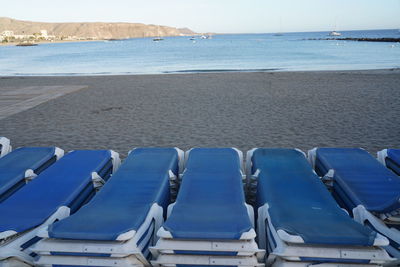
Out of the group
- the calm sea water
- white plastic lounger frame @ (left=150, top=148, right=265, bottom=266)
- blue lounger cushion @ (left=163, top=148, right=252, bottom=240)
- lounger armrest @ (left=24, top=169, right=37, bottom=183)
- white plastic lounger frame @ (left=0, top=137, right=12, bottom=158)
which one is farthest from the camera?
the calm sea water

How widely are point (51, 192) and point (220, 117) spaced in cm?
812

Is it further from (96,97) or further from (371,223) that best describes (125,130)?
(371,223)

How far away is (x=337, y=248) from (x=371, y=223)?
3.15ft

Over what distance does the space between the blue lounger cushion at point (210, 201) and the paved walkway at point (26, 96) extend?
430 inches

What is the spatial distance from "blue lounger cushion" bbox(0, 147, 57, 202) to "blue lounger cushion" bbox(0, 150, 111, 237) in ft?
1.35

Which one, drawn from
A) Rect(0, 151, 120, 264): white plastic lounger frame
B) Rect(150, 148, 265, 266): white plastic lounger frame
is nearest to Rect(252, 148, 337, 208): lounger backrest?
Rect(150, 148, 265, 266): white plastic lounger frame

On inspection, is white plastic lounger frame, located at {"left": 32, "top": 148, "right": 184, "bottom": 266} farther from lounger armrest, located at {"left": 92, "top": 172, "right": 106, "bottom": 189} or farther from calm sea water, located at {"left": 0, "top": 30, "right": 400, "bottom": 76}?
calm sea water, located at {"left": 0, "top": 30, "right": 400, "bottom": 76}

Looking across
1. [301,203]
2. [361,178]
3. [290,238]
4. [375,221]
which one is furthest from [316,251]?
[361,178]

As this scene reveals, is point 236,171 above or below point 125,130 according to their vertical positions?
above

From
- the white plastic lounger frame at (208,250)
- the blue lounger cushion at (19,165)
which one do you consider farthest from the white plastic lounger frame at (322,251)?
the blue lounger cushion at (19,165)

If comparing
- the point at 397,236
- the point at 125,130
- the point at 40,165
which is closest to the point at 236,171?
the point at 397,236

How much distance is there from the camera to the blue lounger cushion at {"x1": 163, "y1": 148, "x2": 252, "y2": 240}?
3.31 m

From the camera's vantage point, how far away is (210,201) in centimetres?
407

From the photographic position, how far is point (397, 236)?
3.56 m
